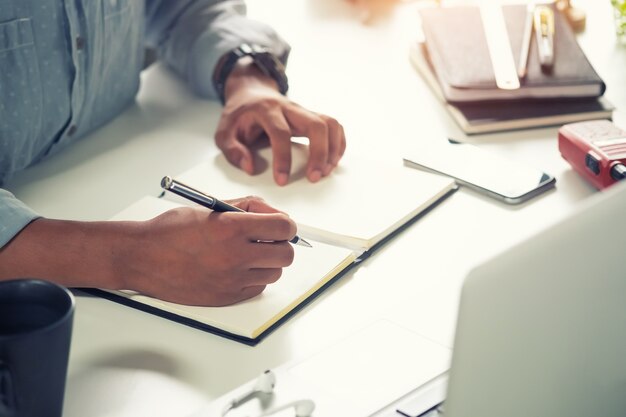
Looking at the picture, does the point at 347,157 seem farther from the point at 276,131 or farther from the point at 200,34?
the point at 200,34

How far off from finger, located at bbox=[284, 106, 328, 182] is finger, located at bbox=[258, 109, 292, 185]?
0.05ft

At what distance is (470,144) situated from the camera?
4.33 ft

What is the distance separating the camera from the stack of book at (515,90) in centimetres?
137

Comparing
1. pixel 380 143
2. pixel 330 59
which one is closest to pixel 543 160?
pixel 380 143

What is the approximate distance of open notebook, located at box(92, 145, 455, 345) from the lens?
3.16ft

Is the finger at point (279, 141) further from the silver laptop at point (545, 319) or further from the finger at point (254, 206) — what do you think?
the silver laptop at point (545, 319)

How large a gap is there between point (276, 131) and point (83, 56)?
0.31 m

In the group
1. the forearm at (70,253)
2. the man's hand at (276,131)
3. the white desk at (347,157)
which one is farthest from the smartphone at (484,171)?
the forearm at (70,253)

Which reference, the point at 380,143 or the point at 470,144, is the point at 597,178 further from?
the point at 380,143

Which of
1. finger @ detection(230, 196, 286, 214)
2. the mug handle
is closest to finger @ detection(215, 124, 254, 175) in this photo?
finger @ detection(230, 196, 286, 214)

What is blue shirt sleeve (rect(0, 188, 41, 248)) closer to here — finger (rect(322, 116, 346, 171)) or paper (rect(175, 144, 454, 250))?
paper (rect(175, 144, 454, 250))

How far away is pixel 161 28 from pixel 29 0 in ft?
1.40

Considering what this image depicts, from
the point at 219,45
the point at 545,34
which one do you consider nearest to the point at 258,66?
the point at 219,45

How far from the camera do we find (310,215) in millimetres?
1132
